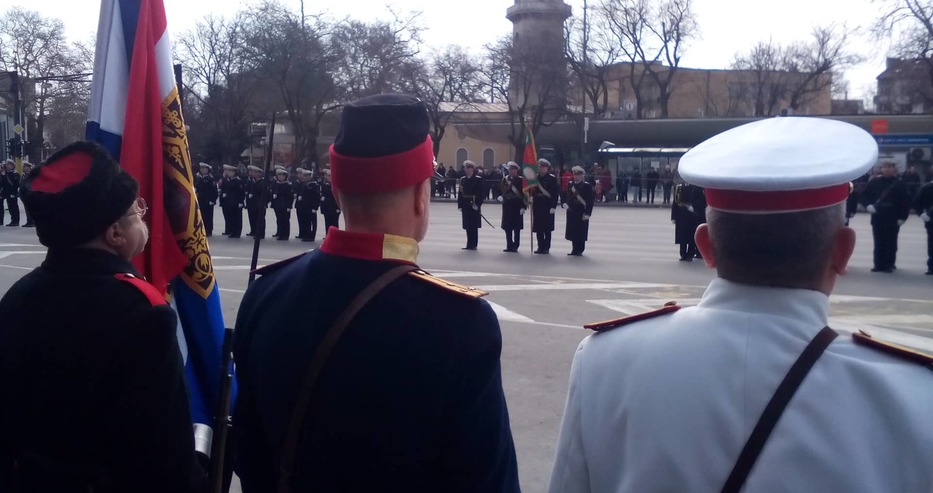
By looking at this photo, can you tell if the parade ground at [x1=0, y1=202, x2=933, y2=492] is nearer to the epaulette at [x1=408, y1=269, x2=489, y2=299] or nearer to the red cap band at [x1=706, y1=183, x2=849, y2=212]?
the epaulette at [x1=408, y1=269, x2=489, y2=299]

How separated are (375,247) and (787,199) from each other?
888 millimetres

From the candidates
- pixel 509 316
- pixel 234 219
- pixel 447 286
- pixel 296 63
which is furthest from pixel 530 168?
pixel 296 63

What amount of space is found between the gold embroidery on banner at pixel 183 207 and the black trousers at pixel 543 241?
14.0 metres

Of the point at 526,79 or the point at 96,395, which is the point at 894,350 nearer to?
the point at 96,395

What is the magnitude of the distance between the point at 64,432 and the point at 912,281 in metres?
13.4

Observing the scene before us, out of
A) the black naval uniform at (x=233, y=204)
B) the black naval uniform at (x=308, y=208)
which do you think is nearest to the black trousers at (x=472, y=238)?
the black naval uniform at (x=308, y=208)

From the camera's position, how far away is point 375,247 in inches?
82.2

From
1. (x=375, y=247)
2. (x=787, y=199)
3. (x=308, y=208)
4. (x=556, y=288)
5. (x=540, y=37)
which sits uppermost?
(x=540, y=37)

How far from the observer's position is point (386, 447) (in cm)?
194

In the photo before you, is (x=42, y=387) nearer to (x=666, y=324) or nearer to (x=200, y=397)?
(x=200, y=397)

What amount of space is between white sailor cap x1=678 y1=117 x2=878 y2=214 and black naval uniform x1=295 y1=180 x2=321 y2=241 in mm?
18894

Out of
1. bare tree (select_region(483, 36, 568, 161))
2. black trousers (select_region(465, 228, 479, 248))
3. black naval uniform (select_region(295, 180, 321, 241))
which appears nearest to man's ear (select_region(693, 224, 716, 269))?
black trousers (select_region(465, 228, 479, 248))

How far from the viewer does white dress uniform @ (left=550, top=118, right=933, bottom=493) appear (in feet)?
5.23

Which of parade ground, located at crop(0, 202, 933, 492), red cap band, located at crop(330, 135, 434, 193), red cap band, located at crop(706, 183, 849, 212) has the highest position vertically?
red cap band, located at crop(330, 135, 434, 193)
